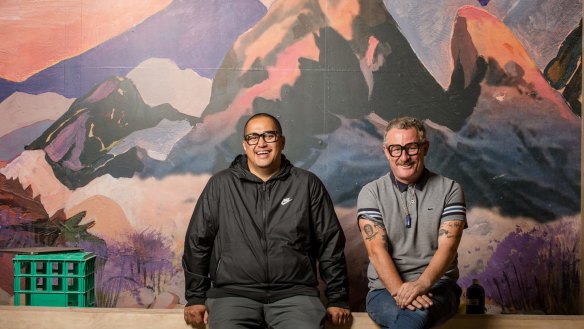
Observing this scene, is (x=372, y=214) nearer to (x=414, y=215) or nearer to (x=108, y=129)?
(x=414, y=215)

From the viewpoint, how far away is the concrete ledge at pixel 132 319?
126 inches

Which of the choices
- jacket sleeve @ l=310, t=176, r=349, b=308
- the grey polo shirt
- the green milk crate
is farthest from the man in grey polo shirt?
the green milk crate

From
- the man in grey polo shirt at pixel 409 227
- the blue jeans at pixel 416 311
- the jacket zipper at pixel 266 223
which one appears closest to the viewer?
the blue jeans at pixel 416 311

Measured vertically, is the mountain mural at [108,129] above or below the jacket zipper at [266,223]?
above

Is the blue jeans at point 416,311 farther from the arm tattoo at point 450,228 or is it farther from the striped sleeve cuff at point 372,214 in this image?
the striped sleeve cuff at point 372,214

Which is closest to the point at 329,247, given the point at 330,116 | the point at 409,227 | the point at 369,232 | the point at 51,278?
the point at 369,232

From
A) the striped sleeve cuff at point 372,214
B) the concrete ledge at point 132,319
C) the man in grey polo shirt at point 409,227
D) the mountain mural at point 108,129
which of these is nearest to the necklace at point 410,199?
the man in grey polo shirt at point 409,227

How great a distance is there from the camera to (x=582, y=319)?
126 inches

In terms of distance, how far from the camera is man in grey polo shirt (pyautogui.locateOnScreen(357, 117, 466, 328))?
2.92 metres

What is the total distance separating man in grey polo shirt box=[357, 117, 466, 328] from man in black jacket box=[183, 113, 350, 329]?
0.24 meters

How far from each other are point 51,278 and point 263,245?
1.33 meters

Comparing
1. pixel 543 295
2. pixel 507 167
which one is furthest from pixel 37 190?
pixel 543 295

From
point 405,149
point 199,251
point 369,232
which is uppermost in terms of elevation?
point 405,149

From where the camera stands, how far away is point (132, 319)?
3.26 meters
